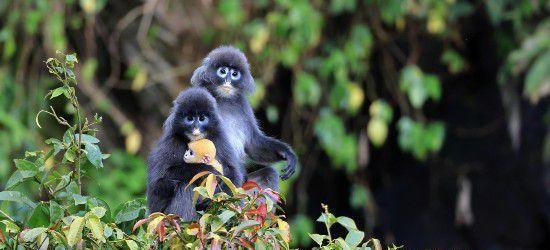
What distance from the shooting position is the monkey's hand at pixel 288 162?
13.1 feet

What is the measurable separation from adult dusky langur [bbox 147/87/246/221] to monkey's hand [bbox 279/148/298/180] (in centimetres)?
64

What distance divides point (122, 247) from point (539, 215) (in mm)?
5967

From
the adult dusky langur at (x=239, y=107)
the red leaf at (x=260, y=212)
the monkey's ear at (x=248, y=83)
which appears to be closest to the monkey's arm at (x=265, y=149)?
the adult dusky langur at (x=239, y=107)

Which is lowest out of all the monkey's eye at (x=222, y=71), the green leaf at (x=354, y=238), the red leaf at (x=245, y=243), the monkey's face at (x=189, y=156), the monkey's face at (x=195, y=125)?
the green leaf at (x=354, y=238)

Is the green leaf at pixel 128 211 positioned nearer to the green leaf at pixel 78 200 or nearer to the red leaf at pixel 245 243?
the green leaf at pixel 78 200

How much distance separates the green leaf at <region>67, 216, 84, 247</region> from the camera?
2.31m

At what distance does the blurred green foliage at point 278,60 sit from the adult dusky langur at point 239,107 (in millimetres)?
2611

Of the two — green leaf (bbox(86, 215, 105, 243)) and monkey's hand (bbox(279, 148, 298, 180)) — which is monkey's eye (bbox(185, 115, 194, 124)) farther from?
green leaf (bbox(86, 215, 105, 243))

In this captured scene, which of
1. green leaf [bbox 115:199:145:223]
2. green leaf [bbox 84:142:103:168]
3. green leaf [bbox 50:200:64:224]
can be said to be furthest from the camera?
green leaf [bbox 115:199:145:223]

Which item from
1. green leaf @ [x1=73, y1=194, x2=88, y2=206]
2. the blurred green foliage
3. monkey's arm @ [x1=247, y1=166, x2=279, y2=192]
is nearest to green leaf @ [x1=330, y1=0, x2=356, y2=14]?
the blurred green foliage

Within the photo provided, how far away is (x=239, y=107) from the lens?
Result: 413cm

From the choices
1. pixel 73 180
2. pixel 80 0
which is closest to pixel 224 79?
pixel 73 180

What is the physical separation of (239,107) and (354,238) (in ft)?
5.14

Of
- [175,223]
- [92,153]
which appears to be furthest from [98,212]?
[92,153]
